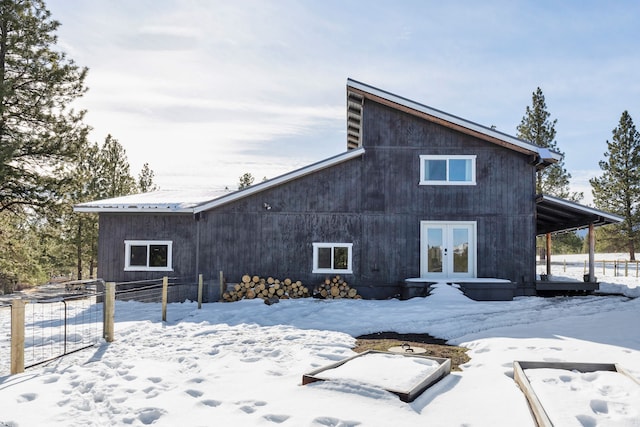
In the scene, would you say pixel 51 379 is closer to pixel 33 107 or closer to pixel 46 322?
pixel 46 322

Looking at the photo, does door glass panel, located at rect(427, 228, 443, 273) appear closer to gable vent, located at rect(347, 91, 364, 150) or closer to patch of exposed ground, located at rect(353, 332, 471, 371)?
gable vent, located at rect(347, 91, 364, 150)

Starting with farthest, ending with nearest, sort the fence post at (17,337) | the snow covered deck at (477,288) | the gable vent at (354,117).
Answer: the gable vent at (354,117) < the snow covered deck at (477,288) < the fence post at (17,337)

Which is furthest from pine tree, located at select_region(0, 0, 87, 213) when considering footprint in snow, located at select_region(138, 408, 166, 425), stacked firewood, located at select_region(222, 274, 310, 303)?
footprint in snow, located at select_region(138, 408, 166, 425)

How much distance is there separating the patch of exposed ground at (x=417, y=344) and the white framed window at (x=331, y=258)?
5619 mm

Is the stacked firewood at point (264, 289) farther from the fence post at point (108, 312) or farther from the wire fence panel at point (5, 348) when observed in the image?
the fence post at point (108, 312)

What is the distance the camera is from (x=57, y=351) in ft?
27.2

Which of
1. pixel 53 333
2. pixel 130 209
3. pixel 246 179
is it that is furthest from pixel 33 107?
pixel 246 179

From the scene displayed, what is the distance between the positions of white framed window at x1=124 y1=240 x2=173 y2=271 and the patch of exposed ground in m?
8.37

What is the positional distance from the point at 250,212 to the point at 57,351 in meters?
8.07

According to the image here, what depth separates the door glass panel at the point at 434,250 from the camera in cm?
1548

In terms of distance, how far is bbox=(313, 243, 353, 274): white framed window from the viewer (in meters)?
15.6

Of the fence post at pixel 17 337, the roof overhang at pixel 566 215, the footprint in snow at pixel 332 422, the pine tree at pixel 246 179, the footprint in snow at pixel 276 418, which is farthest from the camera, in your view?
the pine tree at pixel 246 179

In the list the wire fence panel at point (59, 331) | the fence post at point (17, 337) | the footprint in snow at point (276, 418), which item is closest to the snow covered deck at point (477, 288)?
the wire fence panel at point (59, 331)

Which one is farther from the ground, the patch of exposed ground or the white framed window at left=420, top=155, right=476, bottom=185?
the white framed window at left=420, top=155, right=476, bottom=185
